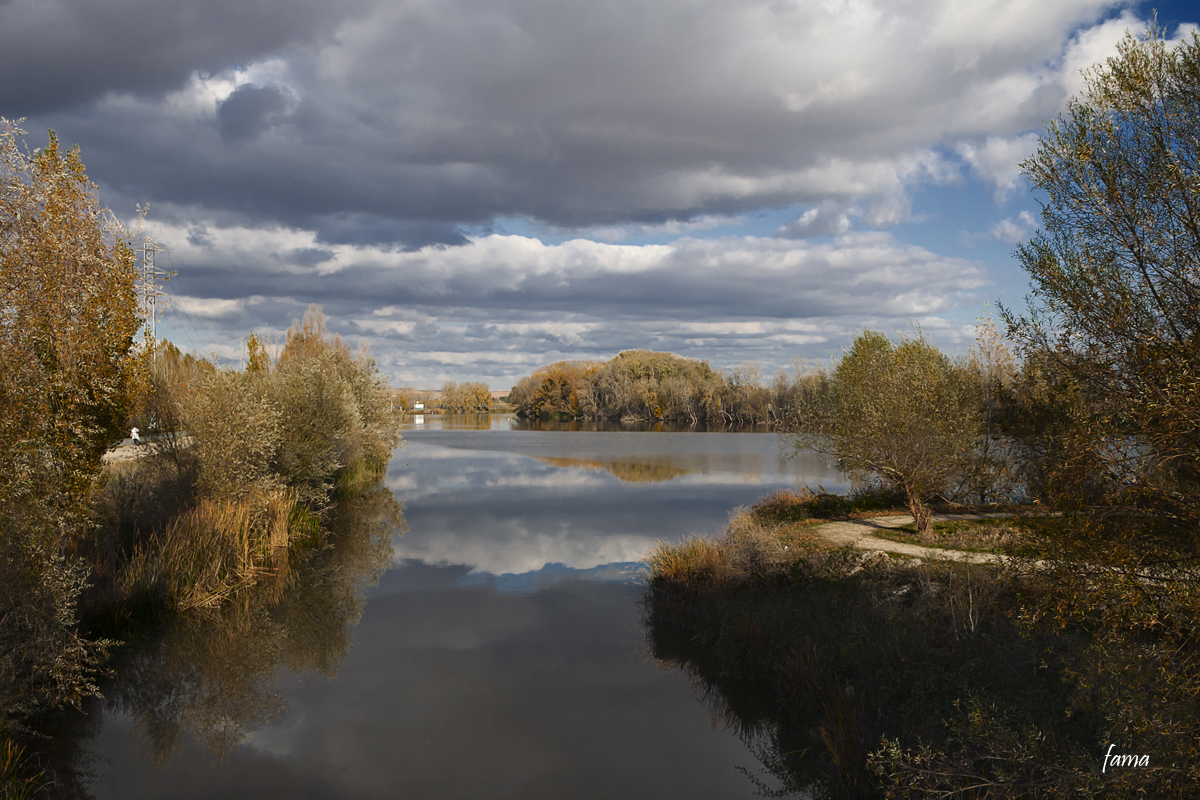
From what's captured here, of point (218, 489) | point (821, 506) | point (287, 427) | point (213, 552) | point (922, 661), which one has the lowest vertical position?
point (213, 552)

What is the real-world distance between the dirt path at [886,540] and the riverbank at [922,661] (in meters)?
0.11

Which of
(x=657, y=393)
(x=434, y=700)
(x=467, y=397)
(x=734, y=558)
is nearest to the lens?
(x=434, y=700)

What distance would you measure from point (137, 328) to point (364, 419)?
2313 centimetres

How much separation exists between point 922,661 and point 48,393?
1206cm

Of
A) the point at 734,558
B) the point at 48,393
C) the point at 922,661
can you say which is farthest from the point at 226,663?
the point at 922,661

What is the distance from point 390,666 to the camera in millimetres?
12328

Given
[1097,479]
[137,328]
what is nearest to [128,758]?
[137,328]

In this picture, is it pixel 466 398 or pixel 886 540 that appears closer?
pixel 886 540

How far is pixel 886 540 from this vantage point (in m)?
14.4

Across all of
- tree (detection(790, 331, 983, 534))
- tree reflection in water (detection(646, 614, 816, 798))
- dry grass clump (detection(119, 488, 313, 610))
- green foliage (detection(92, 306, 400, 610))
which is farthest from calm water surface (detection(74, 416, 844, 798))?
tree (detection(790, 331, 983, 534))

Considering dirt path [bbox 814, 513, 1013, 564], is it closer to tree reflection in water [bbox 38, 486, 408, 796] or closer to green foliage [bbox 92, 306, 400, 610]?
tree reflection in water [bbox 38, 486, 408, 796]

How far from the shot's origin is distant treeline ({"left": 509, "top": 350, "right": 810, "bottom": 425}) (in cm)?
9319

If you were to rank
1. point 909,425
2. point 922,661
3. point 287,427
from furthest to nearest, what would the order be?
1. point 287,427
2. point 909,425
3. point 922,661

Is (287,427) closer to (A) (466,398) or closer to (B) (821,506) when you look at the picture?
(B) (821,506)
